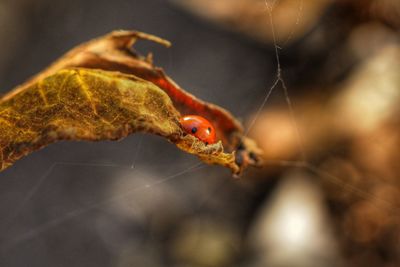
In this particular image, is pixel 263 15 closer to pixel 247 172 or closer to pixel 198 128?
pixel 247 172

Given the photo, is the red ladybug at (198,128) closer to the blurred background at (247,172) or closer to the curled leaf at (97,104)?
the curled leaf at (97,104)

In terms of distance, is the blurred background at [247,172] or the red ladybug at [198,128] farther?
the blurred background at [247,172]

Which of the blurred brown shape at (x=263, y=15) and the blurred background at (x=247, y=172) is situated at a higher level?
the blurred brown shape at (x=263, y=15)

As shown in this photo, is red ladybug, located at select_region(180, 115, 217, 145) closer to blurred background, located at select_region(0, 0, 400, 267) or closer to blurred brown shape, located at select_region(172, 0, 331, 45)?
blurred background, located at select_region(0, 0, 400, 267)

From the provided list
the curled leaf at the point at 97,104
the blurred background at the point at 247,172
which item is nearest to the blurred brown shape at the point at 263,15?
the blurred background at the point at 247,172

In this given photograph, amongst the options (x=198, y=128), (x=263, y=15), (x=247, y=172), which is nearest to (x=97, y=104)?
(x=198, y=128)

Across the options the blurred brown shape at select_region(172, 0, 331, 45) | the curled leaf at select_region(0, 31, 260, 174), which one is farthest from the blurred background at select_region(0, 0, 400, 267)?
the curled leaf at select_region(0, 31, 260, 174)

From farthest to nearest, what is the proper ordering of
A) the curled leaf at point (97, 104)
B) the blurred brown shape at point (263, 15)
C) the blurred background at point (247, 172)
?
the blurred brown shape at point (263, 15)
the blurred background at point (247, 172)
the curled leaf at point (97, 104)
